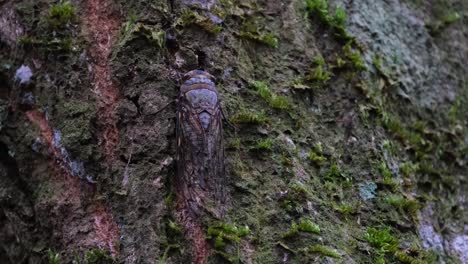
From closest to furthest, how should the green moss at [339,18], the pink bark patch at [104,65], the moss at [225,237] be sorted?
the moss at [225,237], the pink bark patch at [104,65], the green moss at [339,18]

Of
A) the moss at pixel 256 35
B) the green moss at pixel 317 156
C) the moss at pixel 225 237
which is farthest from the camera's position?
the moss at pixel 256 35

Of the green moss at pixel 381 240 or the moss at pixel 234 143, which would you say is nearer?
the green moss at pixel 381 240

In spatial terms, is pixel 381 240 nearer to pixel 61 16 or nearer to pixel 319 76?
pixel 319 76

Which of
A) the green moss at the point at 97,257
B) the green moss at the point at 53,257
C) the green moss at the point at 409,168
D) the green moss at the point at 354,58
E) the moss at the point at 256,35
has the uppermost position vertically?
the moss at the point at 256,35

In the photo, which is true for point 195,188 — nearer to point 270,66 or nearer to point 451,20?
point 270,66

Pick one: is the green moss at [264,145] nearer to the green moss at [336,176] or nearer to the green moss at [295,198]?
the green moss at [295,198]


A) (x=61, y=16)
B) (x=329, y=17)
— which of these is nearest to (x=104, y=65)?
(x=61, y=16)

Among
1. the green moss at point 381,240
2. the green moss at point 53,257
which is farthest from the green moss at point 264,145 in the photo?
the green moss at point 53,257
